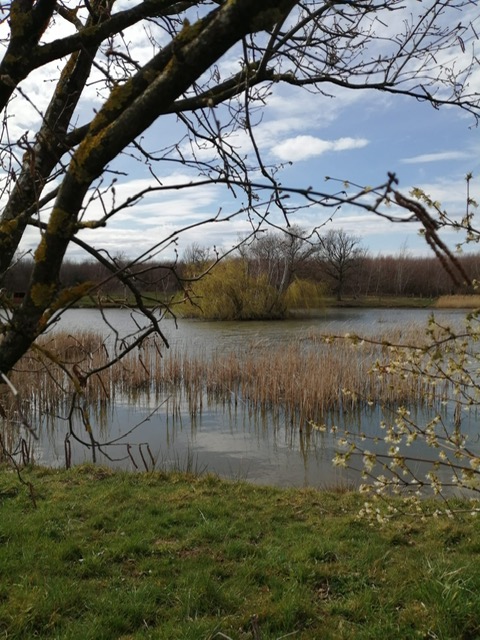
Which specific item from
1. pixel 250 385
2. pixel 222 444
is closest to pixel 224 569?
pixel 222 444

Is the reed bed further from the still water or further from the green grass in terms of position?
the green grass

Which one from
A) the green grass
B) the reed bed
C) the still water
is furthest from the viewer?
the reed bed

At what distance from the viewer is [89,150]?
4.06 feet

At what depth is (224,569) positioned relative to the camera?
12.6 ft

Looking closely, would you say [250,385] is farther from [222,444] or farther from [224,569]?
[224,569]

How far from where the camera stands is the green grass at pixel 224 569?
3088 millimetres

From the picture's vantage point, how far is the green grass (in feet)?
10.1

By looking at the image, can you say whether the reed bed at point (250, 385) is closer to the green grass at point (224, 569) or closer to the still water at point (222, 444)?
the still water at point (222, 444)

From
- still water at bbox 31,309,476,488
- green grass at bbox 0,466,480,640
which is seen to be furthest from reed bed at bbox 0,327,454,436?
green grass at bbox 0,466,480,640

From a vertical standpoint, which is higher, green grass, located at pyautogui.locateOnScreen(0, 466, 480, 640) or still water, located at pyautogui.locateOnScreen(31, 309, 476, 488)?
green grass, located at pyautogui.locateOnScreen(0, 466, 480, 640)

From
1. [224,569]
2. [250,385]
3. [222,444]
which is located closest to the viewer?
[224,569]

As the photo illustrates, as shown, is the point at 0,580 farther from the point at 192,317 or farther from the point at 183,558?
the point at 192,317

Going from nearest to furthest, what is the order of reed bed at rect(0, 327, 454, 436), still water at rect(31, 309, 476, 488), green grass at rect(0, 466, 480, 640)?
green grass at rect(0, 466, 480, 640) < still water at rect(31, 309, 476, 488) < reed bed at rect(0, 327, 454, 436)

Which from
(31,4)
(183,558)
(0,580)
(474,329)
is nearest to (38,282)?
(31,4)
